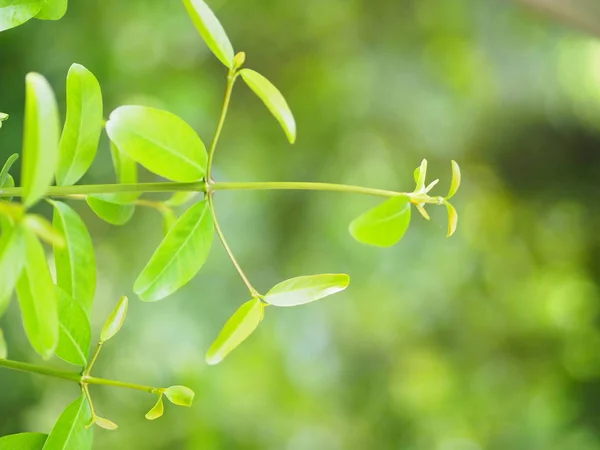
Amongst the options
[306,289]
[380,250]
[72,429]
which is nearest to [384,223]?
[306,289]

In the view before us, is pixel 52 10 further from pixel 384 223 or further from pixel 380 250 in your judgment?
pixel 380 250

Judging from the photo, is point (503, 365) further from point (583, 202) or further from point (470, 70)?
point (470, 70)

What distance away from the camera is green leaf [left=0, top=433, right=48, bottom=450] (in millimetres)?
229

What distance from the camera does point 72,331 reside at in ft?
0.76

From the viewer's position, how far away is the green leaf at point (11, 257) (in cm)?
16

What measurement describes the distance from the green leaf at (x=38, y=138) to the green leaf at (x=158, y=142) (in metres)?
0.06

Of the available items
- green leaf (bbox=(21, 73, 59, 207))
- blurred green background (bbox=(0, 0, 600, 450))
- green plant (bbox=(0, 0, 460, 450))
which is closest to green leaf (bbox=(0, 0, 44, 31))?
green plant (bbox=(0, 0, 460, 450))

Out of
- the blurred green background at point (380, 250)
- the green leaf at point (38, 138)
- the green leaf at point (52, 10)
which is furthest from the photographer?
the blurred green background at point (380, 250)

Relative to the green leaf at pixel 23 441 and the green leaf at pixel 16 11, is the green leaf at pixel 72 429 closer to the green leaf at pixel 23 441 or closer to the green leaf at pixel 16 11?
the green leaf at pixel 23 441

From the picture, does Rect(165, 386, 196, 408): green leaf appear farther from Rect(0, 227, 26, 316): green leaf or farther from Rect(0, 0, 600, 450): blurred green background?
Rect(0, 0, 600, 450): blurred green background

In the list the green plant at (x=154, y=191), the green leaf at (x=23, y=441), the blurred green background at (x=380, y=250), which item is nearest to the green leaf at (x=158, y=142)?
the green plant at (x=154, y=191)

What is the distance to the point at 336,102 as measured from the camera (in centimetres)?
105

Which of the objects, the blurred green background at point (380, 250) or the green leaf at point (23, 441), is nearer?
the green leaf at point (23, 441)

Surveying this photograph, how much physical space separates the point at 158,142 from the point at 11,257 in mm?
75
